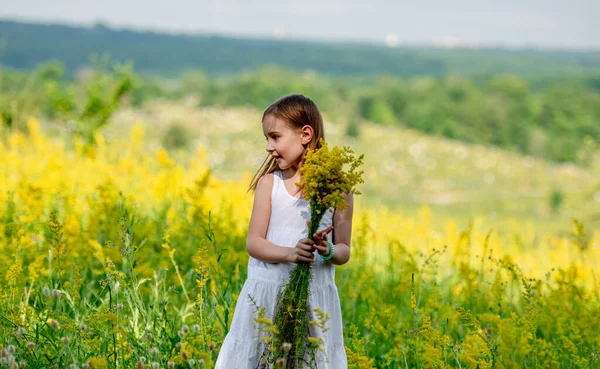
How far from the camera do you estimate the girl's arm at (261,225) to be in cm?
219

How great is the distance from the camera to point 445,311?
341 centimetres

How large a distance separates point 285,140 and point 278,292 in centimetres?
51

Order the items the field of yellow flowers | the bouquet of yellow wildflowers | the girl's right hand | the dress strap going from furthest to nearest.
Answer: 1. the dress strap
2. the field of yellow flowers
3. the girl's right hand
4. the bouquet of yellow wildflowers

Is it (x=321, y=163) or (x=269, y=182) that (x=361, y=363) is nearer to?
(x=321, y=163)

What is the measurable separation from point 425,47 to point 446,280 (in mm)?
179410

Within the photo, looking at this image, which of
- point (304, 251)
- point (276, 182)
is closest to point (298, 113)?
point (276, 182)

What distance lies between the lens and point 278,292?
2242 millimetres

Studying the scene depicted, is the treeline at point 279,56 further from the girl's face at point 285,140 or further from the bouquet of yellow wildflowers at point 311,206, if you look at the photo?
the bouquet of yellow wildflowers at point 311,206

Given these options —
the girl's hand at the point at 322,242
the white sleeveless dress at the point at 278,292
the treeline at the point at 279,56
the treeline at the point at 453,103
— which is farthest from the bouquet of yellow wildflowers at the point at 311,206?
the treeline at the point at 279,56

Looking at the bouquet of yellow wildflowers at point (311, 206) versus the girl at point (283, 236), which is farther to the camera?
the girl at point (283, 236)

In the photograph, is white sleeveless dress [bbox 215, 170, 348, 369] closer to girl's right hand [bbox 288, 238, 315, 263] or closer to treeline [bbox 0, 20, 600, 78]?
girl's right hand [bbox 288, 238, 315, 263]

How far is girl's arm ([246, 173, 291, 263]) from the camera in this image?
2189 mm

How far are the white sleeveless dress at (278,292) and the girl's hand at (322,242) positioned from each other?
7.0 inches

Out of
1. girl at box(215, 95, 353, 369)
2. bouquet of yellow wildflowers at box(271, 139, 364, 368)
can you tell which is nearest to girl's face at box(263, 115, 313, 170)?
girl at box(215, 95, 353, 369)
